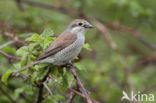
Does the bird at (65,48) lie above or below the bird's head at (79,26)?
below

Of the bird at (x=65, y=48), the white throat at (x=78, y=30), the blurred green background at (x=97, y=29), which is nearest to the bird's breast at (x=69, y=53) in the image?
the bird at (x=65, y=48)

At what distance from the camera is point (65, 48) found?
3232 millimetres

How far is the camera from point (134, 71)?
611 cm

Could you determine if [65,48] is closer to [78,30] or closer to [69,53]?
[69,53]

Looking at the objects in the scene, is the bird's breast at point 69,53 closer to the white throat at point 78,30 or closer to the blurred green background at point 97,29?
the white throat at point 78,30

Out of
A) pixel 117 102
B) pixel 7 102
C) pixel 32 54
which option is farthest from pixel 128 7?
pixel 32 54

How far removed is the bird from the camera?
2.88 meters

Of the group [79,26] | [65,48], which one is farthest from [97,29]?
[65,48]

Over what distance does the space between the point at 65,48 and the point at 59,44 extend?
0.10 meters

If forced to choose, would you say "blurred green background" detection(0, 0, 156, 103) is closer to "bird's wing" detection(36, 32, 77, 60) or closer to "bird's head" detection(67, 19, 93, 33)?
"bird's head" detection(67, 19, 93, 33)

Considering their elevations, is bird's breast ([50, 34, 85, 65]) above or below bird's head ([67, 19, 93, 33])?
below

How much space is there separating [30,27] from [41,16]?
1.28ft

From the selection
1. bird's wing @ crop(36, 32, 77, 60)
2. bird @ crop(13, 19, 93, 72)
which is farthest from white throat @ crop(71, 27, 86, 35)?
bird's wing @ crop(36, 32, 77, 60)

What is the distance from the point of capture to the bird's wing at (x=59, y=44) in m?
2.91
